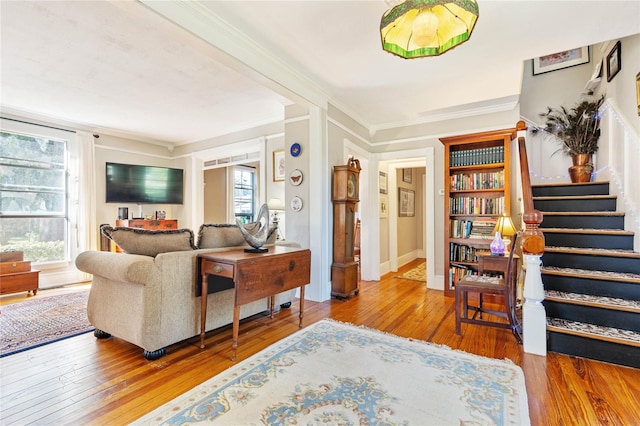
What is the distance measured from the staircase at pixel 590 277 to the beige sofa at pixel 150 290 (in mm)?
2771

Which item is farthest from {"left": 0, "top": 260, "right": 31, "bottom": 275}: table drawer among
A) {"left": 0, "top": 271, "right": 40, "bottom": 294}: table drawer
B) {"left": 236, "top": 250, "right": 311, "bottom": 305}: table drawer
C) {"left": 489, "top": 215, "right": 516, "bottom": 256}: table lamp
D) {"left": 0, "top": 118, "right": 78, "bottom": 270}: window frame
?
{"left": 489, "top": 215, "right": 516, "bottom": 256}: table lamp

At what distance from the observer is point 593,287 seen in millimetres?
2484

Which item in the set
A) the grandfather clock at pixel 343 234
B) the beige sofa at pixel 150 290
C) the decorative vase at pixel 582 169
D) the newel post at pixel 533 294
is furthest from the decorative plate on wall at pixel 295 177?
the decorative vase at pixel 582 169

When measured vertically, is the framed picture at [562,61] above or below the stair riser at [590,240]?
above

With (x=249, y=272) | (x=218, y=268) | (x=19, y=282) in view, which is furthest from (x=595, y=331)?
(x=19, y=282)

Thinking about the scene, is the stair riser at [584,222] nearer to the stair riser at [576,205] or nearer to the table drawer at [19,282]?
the stair riser at [576,205]

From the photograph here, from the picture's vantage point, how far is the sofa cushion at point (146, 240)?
7.15ft

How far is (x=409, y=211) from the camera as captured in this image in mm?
6430

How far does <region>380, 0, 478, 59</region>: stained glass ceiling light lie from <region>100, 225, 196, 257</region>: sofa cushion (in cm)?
208

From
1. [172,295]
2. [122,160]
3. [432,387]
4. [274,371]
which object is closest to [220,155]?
[122,160]

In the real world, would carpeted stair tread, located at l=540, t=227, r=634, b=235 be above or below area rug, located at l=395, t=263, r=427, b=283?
above

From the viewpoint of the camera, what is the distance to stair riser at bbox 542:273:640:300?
7.74 ft

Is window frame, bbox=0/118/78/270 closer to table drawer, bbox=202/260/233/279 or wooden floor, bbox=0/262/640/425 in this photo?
wooden floor, bbox=0/262/640/425

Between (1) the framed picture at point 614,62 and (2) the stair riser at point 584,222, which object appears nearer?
(2) the stair riser at point 584,222
